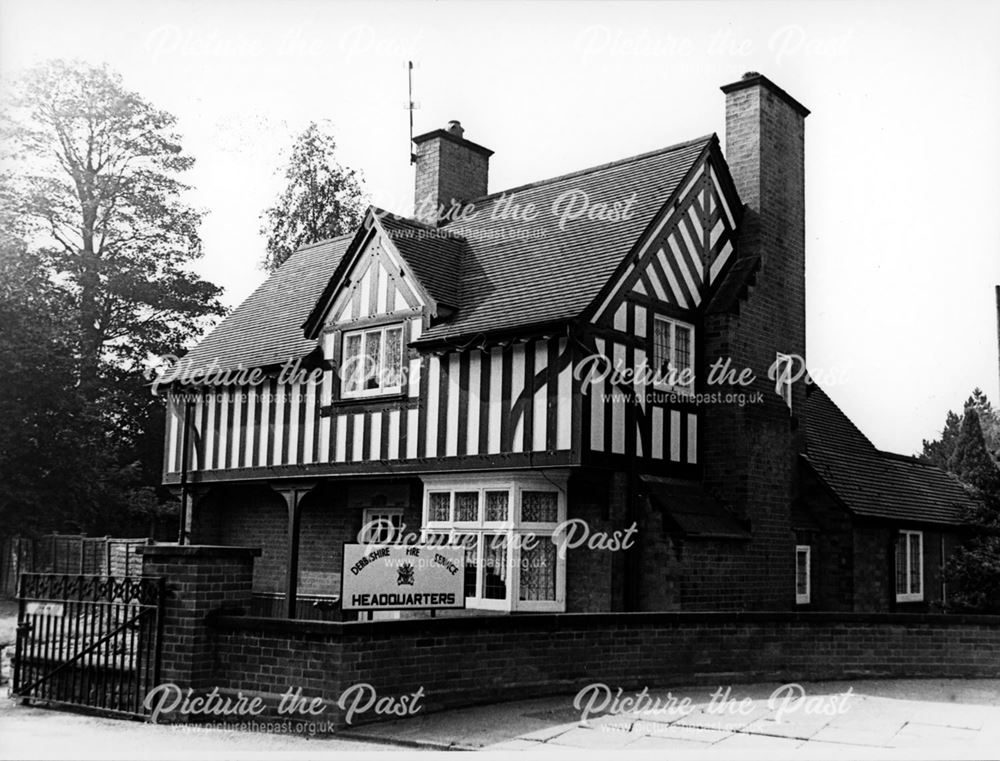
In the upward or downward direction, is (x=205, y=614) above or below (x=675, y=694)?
above

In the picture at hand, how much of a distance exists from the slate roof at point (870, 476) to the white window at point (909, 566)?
52 cm

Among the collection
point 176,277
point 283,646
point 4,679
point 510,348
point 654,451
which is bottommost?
point 4,679

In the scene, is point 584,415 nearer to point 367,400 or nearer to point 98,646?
point 367,400

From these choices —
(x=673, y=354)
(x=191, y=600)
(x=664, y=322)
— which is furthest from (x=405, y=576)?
(x=664, y=322)

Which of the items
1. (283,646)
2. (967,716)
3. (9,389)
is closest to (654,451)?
(967,716)

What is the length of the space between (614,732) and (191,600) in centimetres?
440

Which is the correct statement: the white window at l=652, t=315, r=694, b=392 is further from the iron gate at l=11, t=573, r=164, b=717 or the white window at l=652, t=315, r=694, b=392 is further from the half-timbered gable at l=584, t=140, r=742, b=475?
the iron gate at l=11, t=573, r=164, b=717

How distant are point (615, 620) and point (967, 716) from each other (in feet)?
12.7

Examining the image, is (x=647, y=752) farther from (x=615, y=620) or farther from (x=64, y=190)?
(x=64, y=190)

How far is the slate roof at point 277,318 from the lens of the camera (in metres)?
21.4

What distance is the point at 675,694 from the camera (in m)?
12.1

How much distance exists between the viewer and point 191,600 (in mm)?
10641

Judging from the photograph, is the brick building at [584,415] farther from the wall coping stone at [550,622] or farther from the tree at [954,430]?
the tree at [954,430]

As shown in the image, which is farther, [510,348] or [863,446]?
[863,446]
